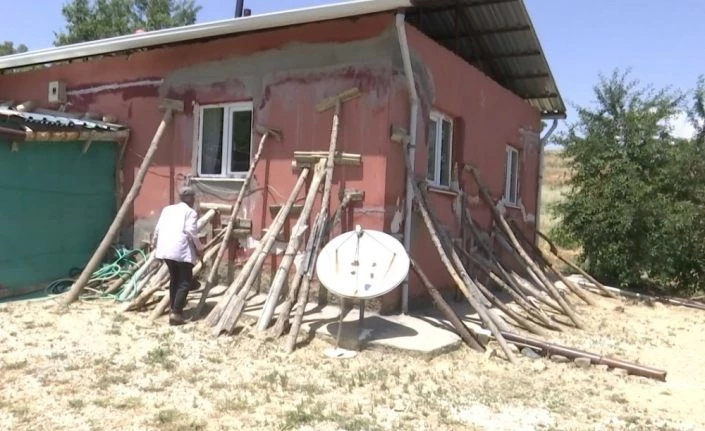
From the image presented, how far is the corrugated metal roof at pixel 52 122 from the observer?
8633mm

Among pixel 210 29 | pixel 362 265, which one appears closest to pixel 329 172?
pixel 362 265

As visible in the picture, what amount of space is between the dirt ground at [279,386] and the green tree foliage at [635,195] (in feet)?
17.7

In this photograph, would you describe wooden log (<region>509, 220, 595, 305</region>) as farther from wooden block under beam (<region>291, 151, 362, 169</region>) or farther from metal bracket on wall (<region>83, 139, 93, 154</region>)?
metal bracket on wall (<region>83, 139, 93, 154</region>)

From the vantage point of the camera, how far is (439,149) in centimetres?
934

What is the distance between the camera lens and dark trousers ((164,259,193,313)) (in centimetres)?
718

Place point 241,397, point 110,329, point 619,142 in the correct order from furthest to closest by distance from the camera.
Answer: point 619,142 < point 110,329 < point 241,397

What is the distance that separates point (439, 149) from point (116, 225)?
4817 mm

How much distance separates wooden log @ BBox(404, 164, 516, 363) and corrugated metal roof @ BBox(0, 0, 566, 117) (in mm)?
2174

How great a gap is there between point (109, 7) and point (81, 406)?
107 ft

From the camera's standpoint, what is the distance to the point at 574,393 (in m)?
5.69

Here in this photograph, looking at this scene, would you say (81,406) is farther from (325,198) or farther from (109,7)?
(109,7)

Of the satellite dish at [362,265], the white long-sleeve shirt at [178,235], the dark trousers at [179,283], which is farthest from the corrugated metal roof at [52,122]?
the satellite dish at [362,265]

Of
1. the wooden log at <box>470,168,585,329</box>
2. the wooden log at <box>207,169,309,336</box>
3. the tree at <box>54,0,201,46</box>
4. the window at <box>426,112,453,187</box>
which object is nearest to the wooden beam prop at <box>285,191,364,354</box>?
the wooden log at <box>207,169,309,336</box>

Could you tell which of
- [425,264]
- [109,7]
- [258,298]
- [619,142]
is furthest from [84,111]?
[109,7]
